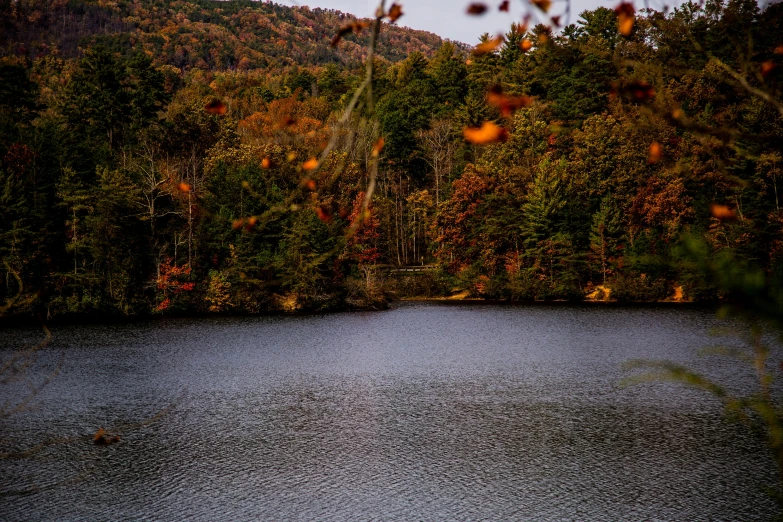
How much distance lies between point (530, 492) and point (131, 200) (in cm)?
2939

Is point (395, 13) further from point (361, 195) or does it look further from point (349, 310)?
point (361, 195)

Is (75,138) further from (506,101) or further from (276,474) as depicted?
(506,101)

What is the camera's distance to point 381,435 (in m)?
15.0

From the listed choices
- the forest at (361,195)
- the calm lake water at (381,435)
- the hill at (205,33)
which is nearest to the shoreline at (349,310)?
the forest at (361,195)

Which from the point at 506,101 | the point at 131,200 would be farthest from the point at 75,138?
the point at 506,101

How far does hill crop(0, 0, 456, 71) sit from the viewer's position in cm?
8512

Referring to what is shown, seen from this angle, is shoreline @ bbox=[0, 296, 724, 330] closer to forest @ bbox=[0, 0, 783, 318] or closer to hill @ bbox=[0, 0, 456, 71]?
forest @ bbox=[0, 0, 783, 318]

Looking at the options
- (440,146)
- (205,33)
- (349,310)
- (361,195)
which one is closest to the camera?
(349,310)

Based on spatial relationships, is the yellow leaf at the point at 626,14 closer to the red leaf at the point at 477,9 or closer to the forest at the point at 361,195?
the red leaf at the point at 477,9

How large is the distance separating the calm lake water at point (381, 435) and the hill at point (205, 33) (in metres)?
57.9

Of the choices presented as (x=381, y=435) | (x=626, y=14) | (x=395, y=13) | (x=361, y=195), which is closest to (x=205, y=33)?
(x=361, y=195)

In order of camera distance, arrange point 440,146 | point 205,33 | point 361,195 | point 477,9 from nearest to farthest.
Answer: point 477,9, point 361,195, point 440,146, point 205,33

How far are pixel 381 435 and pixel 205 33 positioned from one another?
311 feet

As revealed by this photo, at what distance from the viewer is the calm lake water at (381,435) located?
11102 mm
